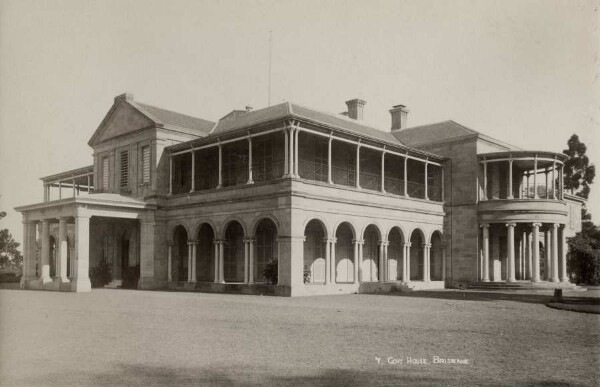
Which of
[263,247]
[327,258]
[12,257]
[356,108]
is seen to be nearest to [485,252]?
[327,258]

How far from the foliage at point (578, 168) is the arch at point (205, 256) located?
35.9m

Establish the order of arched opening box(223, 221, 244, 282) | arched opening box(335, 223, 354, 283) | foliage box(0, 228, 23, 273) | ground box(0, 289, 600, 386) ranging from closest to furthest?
ground box(0, 289, 600, 386) → arched opening box(223, 221, 244, 282) → arched opening box(335, 223, 354, 283) → foliage box(0, 228, 23, 273)

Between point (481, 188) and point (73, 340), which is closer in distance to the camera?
point (73, 340)

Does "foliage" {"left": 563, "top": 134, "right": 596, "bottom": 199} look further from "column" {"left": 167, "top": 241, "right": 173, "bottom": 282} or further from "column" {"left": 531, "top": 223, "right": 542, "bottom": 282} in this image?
"column" {"left": 167, "top": 241, "right": 173, "bottom": 282}

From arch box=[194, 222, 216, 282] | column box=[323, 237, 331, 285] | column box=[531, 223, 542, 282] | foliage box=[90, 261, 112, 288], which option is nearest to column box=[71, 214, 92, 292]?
foliage box=[90, 261, 112, 288]

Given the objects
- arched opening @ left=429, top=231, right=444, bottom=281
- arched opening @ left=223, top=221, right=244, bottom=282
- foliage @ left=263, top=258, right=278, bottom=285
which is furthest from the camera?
arched opening @ left=429, top=231, right=444, bottom=281

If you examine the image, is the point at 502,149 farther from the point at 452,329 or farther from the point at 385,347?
the point at 385,347

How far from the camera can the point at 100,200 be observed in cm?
2816

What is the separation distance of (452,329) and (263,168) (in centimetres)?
1831

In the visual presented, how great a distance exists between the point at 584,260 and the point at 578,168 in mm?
16241

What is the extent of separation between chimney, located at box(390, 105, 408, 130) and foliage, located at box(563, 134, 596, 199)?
1906cm

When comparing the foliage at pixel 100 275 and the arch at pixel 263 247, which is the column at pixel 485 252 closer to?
the arch at pixel 263 247

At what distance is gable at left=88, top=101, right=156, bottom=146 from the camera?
3243 cm

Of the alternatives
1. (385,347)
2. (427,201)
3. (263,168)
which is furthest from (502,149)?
(385,347)
